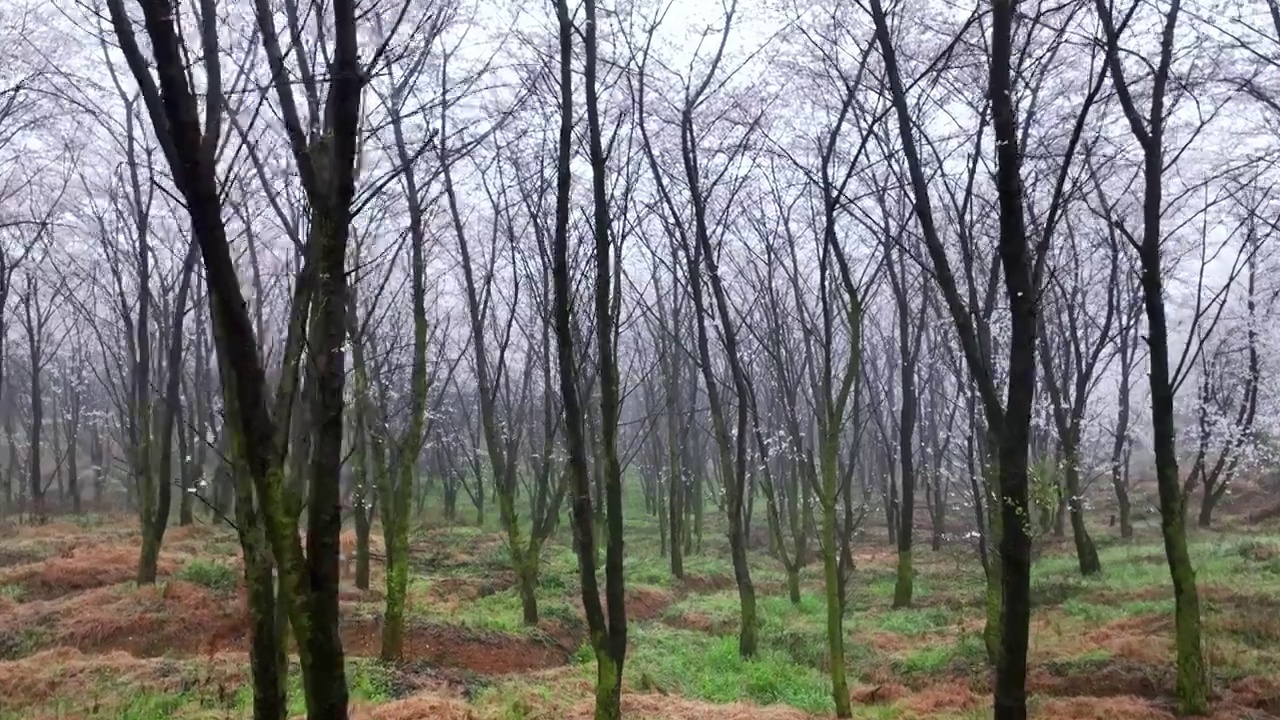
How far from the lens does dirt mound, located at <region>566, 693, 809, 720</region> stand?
8336mm

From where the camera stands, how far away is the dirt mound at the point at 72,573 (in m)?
14.6

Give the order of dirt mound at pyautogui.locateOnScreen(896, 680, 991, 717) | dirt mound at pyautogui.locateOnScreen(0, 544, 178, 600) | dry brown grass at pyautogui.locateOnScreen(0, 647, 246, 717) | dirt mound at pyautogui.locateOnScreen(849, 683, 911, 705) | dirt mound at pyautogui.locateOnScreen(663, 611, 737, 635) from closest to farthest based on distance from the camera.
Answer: dry brown grass at pyautogui.locateOnScreen(0, 647, 246, 717) → dirt mound at pyautogui.locateOnScreen(896, 680, 991, 717) → dirt mound at pyautogui.locateOnScreen(849, 683, 911, 705) → dirt mound at pyautogui.locateOnScreen(0, 544, 178, 600) → dirt mound at pyautogui.locateOnScreen(663, 611, 737, 635)

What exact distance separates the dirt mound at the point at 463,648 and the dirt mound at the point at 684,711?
8.78 ft

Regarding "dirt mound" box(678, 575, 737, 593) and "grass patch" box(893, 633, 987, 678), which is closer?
"grass patch" box(893, 633, 987, 678)

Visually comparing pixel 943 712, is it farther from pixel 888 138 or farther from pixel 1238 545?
pixel 1238 545

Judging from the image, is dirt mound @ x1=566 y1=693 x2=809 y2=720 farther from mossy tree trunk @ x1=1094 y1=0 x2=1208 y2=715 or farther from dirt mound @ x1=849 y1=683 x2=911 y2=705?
mossy tree trunk @ x1=1094 y1=0 x2=1208 y2=715

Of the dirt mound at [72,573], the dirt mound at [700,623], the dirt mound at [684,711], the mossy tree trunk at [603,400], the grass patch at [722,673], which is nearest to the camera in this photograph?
the mossy tree trunk at [603,400]

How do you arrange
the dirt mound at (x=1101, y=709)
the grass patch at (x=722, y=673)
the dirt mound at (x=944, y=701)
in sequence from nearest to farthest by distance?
the dirt mound at (x=1101, y=709) < the dirt mound at (x=944, y=701) < the grass patch at (x=722, y=673)

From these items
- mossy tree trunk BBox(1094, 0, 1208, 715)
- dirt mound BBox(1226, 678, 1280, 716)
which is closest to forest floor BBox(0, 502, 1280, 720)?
dirt mound BBox(1226, 678, 1280, 716)

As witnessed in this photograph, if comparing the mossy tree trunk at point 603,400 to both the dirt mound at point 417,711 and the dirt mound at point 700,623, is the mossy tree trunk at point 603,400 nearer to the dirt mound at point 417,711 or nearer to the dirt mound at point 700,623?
the dirt mound at point 417,711

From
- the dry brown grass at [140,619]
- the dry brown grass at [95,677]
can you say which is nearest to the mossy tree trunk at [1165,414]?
the dry brown grass at [95,677]

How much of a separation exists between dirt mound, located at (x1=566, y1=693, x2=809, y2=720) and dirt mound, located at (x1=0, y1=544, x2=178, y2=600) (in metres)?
9.49

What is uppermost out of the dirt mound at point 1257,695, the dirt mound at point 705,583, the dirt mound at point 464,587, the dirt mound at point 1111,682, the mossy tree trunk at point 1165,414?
the mossy tree trunk at point 1165,414

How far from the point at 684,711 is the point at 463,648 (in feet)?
14.3
